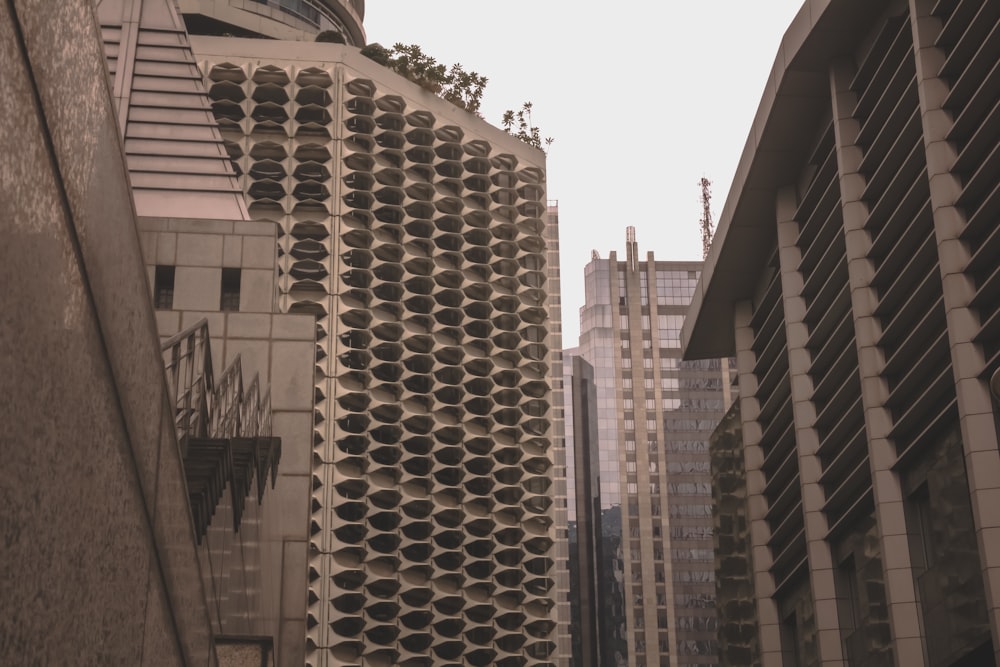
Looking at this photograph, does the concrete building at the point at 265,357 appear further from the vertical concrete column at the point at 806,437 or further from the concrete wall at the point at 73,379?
the vertical concrete column at the point at 806,437

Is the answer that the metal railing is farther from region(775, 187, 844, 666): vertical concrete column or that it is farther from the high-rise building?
the high-rise building

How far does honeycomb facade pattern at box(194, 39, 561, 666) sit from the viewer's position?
48.8 meters

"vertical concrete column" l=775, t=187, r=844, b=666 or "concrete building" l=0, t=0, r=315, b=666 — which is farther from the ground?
"vertical concrete column" l=775, t=187, r=844, b=666

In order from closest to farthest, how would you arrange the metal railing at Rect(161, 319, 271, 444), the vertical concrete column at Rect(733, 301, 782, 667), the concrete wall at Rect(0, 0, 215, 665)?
1. the concrete wall at Rect(0, 0, 215, 665)
2. the metal railing at Rect(161, 319, 271, 444)
3. the vertical concrete column at Rect(733, 301, 782, 667)

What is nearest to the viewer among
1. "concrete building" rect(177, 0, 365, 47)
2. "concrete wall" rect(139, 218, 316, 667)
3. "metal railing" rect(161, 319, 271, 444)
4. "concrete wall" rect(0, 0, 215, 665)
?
"concrete wall" rect(0, 0, 215, 665)

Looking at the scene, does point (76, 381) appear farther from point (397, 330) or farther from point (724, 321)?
point (397, 330)

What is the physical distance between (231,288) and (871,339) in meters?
11.1

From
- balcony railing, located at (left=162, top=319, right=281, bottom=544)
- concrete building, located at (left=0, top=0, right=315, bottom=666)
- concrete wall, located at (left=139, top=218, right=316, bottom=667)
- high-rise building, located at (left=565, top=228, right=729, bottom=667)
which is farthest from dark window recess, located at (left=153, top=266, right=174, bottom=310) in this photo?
high-rise building, located at (left=565, top=228, right=729, bottom=667)

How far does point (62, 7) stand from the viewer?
236 inches

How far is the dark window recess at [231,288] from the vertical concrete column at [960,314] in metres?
10.6

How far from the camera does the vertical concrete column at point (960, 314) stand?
19875 mm

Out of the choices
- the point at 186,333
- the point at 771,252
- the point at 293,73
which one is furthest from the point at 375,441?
the point at 186,333

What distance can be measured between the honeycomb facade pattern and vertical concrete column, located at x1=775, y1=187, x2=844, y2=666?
20.6m

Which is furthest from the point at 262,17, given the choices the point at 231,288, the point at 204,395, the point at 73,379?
the point at 73,379
